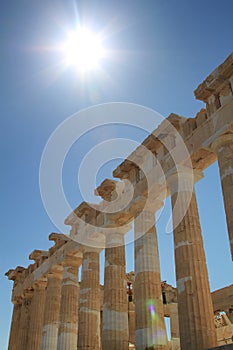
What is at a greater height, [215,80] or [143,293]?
[215,80]

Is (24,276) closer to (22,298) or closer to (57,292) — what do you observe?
(22,298)

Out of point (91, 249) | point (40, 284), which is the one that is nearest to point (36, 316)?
point (40, 284)

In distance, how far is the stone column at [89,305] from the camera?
2393cm

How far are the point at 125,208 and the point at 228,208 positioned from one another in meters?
8.51

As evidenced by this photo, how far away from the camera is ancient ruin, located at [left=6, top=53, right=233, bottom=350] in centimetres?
1728

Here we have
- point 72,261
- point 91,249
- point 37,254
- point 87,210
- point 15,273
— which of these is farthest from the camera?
point 15,273

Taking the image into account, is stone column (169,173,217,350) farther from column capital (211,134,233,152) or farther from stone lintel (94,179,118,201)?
stone lintel (94,179,118,201)

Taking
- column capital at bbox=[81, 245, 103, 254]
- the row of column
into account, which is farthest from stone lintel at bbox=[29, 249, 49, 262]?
column capital at bbox=[81, 245, 103, 254]

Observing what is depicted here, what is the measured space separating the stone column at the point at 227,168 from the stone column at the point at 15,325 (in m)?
24.6

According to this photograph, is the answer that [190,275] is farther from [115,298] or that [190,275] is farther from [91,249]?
[91,249]

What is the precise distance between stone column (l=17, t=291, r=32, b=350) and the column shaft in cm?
1987

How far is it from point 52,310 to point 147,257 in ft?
41.5

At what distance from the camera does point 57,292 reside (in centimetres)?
3112

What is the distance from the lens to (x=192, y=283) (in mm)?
17078
